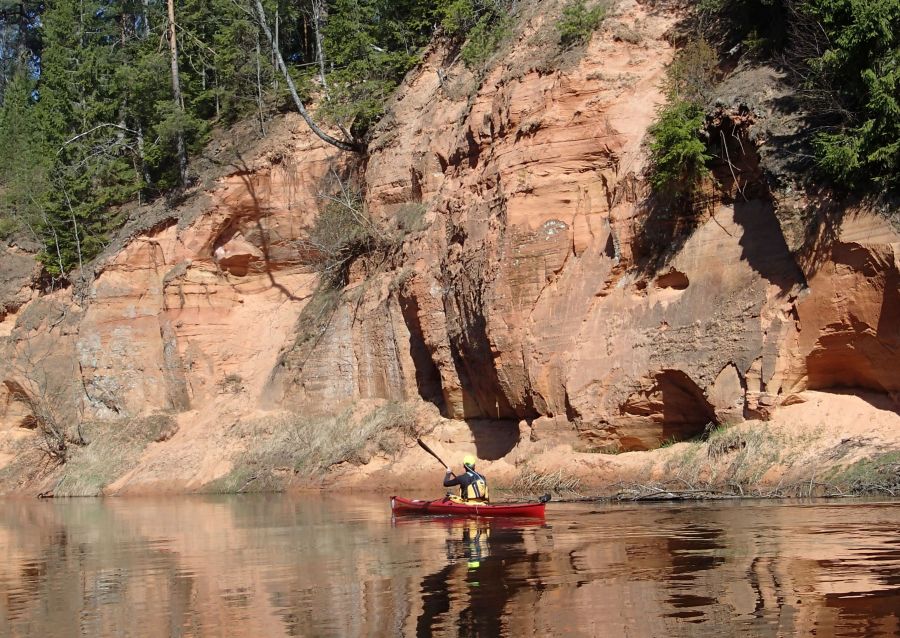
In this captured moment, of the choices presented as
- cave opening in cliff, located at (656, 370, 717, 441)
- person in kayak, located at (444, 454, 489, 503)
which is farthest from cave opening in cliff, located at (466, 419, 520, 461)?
person in kayak, located at (444, 454, 489, 503)

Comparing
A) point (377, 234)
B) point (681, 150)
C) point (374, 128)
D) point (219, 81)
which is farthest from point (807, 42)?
point (219, 81)

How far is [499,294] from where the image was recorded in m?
24.4

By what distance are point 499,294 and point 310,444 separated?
8515 millimetres

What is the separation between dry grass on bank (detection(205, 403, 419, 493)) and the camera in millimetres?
28328

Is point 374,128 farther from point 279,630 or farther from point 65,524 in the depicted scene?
point 279,630

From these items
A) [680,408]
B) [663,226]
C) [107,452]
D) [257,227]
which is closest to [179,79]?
[257,227]

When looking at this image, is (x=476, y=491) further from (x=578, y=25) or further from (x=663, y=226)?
(x=578, y=25)

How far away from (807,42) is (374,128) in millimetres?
16343

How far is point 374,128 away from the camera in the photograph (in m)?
34.4

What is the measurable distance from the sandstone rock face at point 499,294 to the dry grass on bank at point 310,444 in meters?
0.79

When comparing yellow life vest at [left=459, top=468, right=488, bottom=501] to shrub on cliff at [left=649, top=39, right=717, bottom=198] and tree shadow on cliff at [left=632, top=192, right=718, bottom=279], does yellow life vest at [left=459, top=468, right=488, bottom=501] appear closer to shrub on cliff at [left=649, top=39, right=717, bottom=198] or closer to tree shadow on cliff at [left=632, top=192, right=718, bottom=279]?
tree shadow on cliff at [left=632, top=192, right=718, bottom=279]

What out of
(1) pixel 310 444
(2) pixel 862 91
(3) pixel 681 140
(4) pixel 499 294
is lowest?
(1) pixel 310 444

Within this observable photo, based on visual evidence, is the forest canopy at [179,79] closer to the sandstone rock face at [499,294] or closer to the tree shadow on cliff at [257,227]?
the sandstone rock face at [499,294]

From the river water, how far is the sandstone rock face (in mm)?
3397
